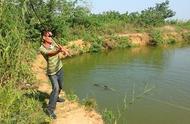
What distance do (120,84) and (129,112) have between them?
3192 mm

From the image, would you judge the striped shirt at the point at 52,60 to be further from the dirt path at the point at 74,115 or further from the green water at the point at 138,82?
the green water at the point at 138,82

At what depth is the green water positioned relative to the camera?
9.17 metres

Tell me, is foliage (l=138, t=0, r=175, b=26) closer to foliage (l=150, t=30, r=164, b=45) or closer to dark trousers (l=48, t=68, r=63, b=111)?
foliage (l=150, t=30, r=164, b=45)

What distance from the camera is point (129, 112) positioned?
9133 mm

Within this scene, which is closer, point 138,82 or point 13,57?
point 13,57

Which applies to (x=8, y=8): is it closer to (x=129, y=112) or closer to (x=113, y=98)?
(x=129, y=112)

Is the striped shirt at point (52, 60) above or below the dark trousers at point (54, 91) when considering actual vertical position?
above

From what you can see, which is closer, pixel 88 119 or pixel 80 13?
pixel 88 119

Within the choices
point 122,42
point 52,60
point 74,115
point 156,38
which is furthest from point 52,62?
point 156,38

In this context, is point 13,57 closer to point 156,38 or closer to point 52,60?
point 52,60

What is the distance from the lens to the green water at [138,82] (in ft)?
30.1

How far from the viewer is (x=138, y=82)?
12.6 m

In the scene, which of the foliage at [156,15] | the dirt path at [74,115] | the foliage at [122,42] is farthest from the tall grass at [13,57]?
the foliage at [156,15]

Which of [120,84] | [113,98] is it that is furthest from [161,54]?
[113,98]
